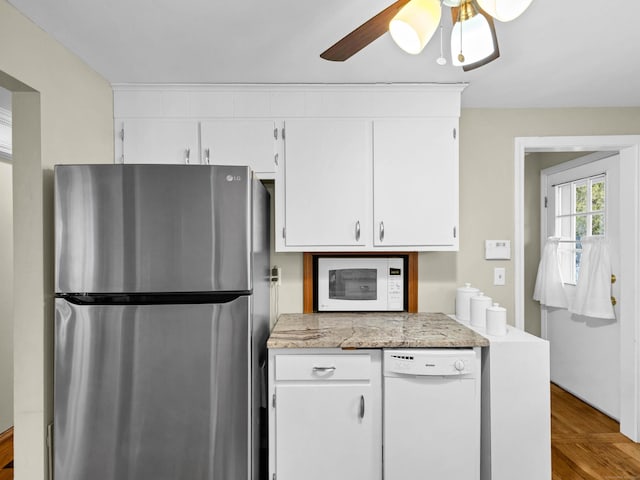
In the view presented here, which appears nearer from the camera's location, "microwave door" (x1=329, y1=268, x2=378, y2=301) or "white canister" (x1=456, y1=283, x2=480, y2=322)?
"white canister" (x1=456, y1=283, x2=480, y2=322)

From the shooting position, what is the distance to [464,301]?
92.3 inches

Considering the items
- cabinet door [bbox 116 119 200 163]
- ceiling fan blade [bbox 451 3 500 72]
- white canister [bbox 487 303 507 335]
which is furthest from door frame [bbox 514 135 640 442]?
cabinet door [bbox 116 119 200 163]

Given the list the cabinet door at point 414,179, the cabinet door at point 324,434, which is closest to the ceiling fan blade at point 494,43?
the cabinet door at point 414,179

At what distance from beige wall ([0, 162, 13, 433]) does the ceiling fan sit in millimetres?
2963

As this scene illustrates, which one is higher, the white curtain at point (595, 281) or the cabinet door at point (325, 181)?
the cabinet door at point (325, 181)

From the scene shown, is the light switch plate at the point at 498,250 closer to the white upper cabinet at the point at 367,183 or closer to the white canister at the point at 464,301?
the white canister at the point at 464,301

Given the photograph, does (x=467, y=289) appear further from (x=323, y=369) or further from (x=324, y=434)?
(x=324, y=434)

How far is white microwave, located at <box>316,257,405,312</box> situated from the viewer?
2484mm

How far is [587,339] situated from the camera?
3.07 meters

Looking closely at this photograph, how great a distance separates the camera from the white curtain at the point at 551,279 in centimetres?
329

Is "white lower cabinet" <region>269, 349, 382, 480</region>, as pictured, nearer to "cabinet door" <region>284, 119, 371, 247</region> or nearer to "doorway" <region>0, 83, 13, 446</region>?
"cabinet door" <region>284, 119, 371, 247</region>

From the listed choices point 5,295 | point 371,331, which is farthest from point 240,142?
point 5,295

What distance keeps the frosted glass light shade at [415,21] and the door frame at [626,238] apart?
5.92 ft

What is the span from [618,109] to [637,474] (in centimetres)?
227
